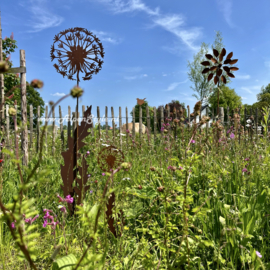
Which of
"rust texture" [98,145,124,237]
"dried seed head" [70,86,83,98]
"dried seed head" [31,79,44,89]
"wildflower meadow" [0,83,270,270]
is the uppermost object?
"dried seed head" [31,79,44,89]

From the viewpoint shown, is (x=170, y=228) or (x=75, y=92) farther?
(x=170, y=228)

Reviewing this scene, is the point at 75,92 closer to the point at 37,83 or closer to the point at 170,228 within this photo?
the point at 37,83

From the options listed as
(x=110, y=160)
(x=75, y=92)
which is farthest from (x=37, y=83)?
(x=110, y=160)

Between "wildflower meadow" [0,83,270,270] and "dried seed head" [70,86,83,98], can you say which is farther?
"wildflower meadow" [0,83,270,270]

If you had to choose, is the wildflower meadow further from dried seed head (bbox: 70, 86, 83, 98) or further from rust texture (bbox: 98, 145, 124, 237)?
dried seed head (bbox: 70, 86, 83, 98)

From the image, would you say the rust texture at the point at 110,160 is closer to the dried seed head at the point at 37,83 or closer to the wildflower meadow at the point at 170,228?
the wildflower meadow at the point at 170,228

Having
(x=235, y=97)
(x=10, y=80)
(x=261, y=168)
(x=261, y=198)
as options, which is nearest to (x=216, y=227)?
(x=261, y=198)

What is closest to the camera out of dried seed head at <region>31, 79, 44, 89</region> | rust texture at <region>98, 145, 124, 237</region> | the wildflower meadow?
dried seed head at <region>31, 79, 44, 89</region>

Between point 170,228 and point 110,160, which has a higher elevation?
point 110,160

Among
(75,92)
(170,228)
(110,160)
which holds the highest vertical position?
(75,92)

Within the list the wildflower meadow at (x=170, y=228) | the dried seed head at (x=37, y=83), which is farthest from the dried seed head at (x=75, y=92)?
the wildflower meadow at (x=170, y=228)

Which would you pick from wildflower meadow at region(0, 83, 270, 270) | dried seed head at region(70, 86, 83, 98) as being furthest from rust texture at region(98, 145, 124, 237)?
dried seed head at region(70, 86, 83, 98)

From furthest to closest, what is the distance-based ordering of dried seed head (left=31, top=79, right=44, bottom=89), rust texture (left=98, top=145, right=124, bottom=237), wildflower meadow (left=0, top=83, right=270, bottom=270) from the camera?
1. rust texture (left=98, top=145, right=124, bottom=237)
2. wildflower meadow (left=0, top=83, right=270, bottom=270)
3. dried seed head (left=31, top=79, right=44, bottom=89)

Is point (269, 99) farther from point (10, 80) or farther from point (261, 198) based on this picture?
point (261, 198)
